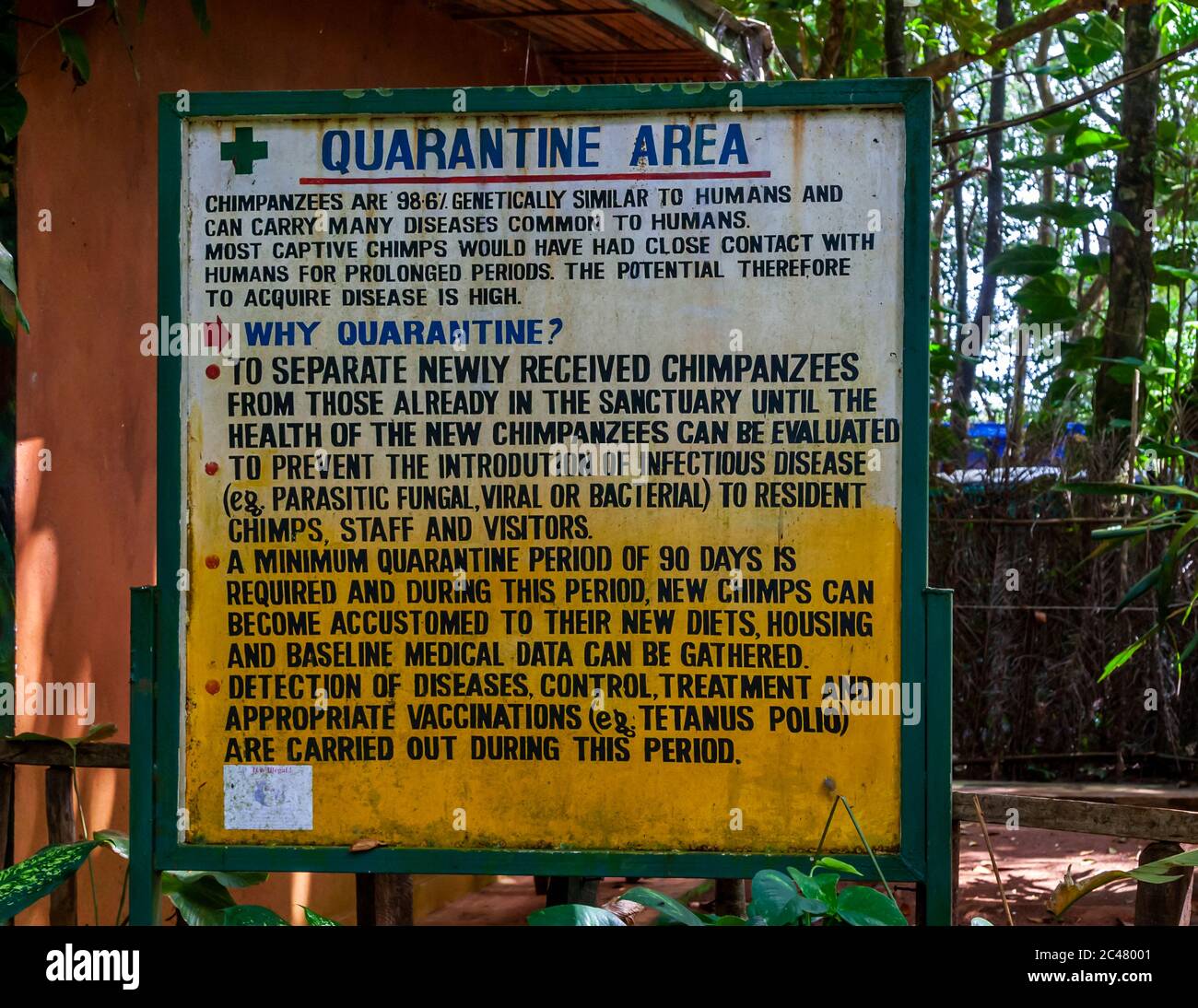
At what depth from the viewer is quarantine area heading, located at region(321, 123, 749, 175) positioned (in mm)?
2771

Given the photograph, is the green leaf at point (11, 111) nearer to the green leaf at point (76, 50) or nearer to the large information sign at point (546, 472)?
the green leaf at point (76, 50)

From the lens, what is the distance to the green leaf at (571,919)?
8.17 ft

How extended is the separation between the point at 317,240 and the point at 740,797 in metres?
1.47

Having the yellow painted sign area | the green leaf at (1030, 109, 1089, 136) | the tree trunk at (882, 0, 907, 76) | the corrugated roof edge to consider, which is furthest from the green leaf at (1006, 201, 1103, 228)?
the yellow painted sign area

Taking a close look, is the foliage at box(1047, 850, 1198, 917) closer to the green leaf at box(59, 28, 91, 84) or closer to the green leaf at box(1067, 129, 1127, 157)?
the green leaf at box(59, 28, 91, 84)

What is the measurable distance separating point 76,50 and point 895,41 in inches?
172

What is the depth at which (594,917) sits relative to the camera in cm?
252

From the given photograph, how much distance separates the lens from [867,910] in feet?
8.00

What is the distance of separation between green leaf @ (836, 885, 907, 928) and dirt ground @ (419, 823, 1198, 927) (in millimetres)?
2956

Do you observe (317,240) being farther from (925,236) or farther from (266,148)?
(925,236)

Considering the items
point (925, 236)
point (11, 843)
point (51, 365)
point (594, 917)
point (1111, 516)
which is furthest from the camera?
point (1111, 516)

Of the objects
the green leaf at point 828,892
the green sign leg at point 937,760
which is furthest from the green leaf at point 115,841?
the green sign leg at point 937,760

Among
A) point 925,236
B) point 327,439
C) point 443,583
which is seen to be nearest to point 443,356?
point 327,439

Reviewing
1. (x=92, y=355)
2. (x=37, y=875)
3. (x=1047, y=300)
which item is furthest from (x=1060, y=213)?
(x=37, y=875)
